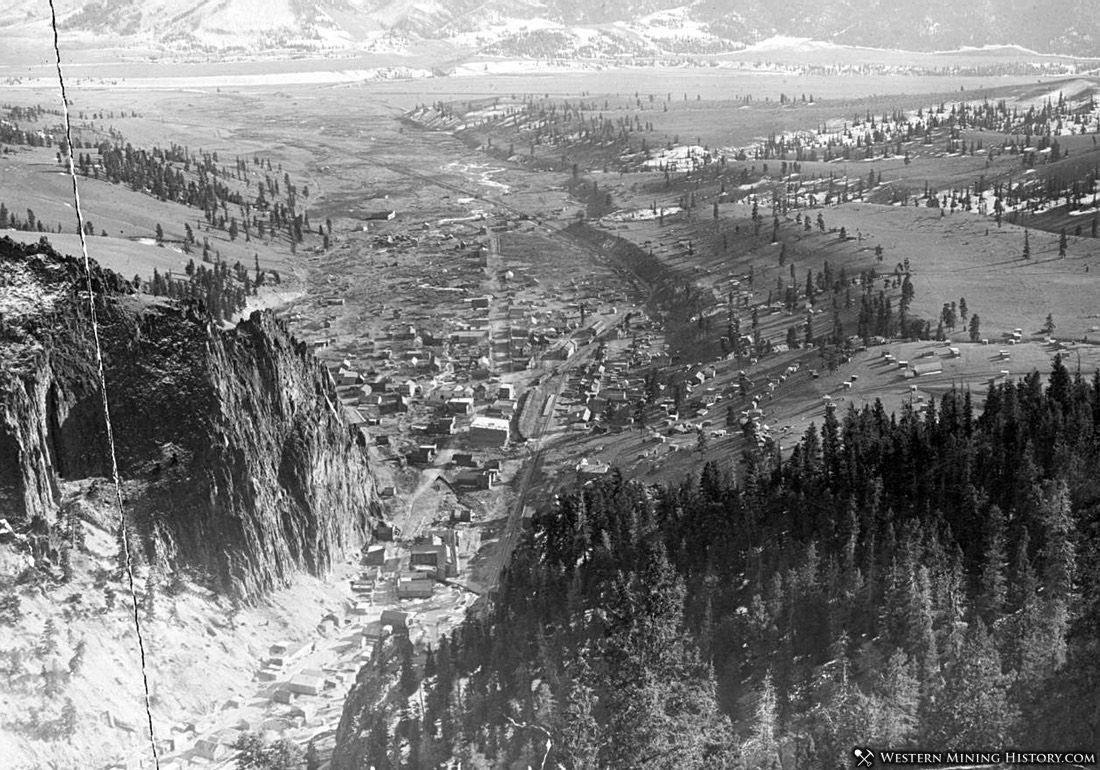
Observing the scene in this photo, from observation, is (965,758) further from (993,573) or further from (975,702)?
(993,573)

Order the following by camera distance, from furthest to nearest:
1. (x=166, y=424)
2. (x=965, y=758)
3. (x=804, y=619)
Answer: (x=166, y=424), (x=804, y=619), (x=965, y=758)

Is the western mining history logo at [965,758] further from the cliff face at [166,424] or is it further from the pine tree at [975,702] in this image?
the cliff face at [166,424]

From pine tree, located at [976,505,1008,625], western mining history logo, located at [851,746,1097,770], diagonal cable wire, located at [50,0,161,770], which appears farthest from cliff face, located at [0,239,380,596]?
pine tree, located at [976,505,1008,625]

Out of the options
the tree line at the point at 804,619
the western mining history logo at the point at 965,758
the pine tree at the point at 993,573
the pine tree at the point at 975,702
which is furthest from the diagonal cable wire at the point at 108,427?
the pine tree at the point at 993,573

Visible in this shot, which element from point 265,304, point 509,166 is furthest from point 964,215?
point 509,166

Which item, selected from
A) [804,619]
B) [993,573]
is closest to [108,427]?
[804,619]

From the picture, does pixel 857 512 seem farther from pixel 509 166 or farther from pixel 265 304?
pixel 509 166

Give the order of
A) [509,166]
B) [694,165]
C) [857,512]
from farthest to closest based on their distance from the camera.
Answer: [509,166]
[694,165]
[857,512]
